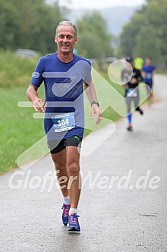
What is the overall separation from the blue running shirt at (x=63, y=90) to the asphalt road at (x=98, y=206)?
3.46 feet

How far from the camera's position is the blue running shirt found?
7344 millimetres

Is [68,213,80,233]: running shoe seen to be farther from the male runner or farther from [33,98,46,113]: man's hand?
[33,98,46,113]: man's hand

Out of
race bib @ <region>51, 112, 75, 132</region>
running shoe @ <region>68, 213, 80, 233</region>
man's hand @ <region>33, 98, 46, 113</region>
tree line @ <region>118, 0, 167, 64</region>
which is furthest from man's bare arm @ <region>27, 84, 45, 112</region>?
tree line @ <region>118, 0, 167, 64</region>

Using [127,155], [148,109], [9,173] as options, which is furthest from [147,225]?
[148,109]

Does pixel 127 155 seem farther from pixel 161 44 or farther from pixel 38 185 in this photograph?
pixel 161 44

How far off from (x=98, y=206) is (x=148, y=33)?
373ft

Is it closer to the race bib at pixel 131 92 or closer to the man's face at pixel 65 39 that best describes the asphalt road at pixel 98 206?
the man's face at pixel 65 39

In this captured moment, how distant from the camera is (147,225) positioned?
7.50 meters

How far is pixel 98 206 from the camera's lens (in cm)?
855

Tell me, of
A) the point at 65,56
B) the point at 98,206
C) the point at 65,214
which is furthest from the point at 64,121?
the point at 98,206

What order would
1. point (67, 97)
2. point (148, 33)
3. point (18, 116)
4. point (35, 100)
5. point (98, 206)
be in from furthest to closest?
point (148, 33), point (18, 116), point (98, 206), point (67, 97), point (35, 100)

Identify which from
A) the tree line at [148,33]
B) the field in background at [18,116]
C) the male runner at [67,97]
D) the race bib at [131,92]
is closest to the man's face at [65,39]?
the male runner at [67,97]

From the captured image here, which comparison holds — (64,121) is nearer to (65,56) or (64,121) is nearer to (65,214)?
(65,56)

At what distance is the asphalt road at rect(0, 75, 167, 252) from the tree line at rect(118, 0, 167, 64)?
106061 millimetres
